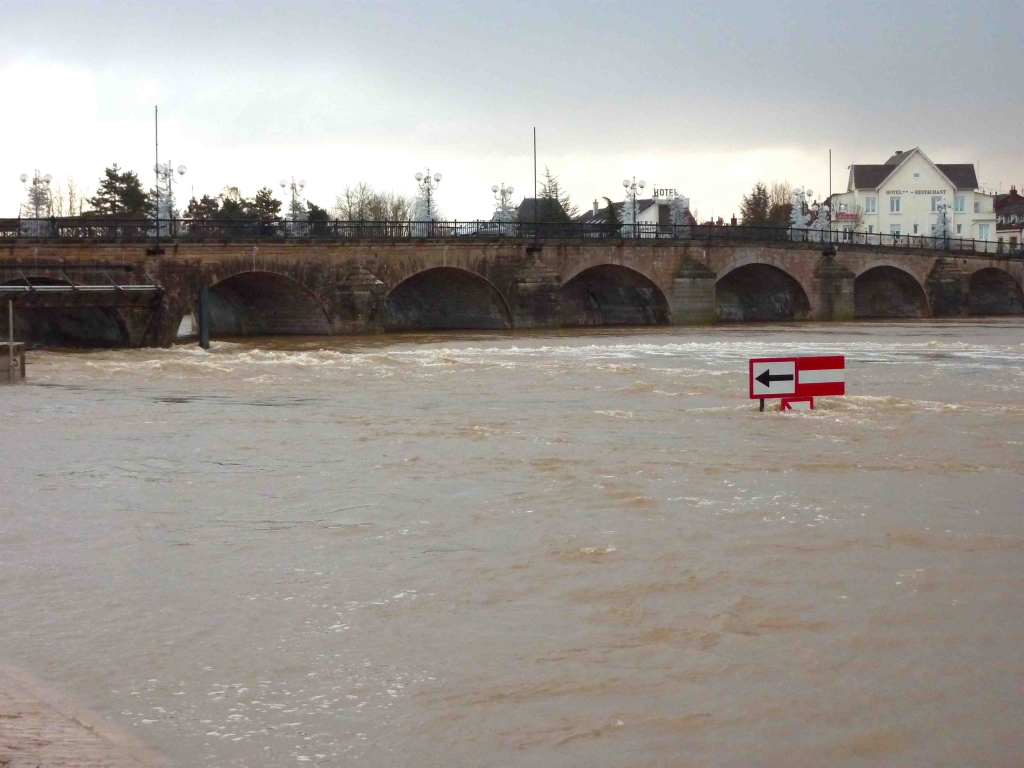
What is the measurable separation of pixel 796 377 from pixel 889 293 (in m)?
56.7

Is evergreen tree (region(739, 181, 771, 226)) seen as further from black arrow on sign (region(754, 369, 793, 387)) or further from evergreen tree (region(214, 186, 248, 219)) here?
black arrow on sign (region(754, 369, 793, 387))

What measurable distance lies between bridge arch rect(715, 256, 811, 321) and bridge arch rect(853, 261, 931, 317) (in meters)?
4.33

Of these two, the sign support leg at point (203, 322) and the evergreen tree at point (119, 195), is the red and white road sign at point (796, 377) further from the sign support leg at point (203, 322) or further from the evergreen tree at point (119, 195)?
the evergreen tree at point (119, 195)

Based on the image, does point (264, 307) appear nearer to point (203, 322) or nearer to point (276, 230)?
point (276, 230)

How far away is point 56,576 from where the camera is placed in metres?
8.27

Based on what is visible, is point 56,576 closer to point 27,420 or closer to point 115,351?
point 27,420

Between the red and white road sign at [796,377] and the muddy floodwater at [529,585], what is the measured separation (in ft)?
1.43

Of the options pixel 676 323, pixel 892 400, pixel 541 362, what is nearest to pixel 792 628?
pixel 892 400

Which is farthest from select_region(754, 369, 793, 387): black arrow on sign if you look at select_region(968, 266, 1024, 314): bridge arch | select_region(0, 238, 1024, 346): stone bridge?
select_region(968, 266, 1024, 314): bridge arch

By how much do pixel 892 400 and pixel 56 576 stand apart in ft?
46.9

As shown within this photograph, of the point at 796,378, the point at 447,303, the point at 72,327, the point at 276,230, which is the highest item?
→ the point at 276,230

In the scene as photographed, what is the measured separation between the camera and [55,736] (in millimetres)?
5230

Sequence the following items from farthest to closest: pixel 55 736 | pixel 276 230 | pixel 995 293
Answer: pixel 995 293 < pixel 276 230 < pixel 55 736

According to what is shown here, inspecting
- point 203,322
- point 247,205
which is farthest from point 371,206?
point 203,322
